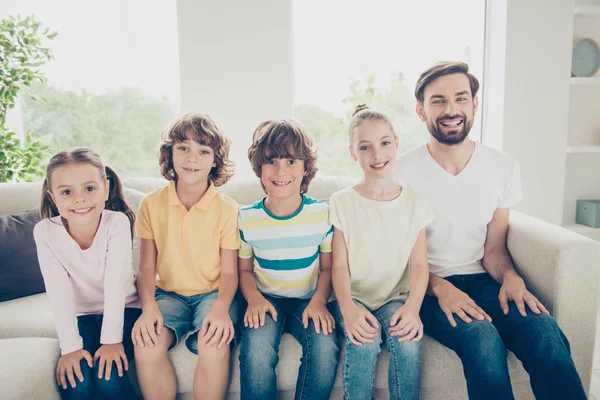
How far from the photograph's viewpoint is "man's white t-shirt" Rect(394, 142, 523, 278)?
62.7 inches

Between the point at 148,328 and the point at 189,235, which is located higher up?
the point at 189,235

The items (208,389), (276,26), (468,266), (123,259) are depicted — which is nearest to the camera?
(208,389)

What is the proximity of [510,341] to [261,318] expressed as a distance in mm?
759

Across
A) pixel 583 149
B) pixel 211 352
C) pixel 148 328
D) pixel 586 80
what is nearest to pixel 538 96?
pixel 586 80

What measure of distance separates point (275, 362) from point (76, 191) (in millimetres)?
827

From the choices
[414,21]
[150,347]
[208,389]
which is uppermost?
[414,21]

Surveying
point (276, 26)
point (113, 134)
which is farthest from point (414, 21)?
point (113, 134)

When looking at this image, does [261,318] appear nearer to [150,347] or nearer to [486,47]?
[150,347]

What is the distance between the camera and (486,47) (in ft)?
8.99

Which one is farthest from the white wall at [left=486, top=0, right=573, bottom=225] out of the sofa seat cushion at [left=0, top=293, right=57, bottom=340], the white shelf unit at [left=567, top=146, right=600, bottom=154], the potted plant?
the potted plant

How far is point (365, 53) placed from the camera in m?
2.76

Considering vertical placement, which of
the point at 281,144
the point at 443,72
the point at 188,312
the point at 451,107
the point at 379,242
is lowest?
the point at 188,312

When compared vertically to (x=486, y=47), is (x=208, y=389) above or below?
below

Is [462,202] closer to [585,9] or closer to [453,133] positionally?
[453,133]
